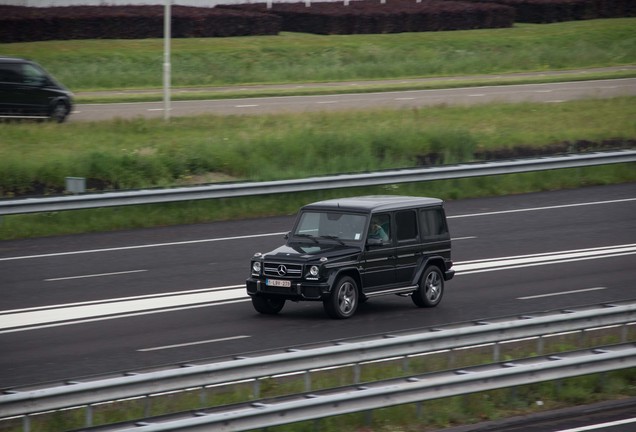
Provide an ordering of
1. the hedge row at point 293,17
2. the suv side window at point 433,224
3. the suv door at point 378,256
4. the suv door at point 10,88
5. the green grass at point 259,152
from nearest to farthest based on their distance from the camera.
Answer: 1. the suv door at point 378,256
2. the suv side window at point 433,224
3. the green grass at point 259,152
4. the suv door at point 10,88
5. the hedge row at point 293,17

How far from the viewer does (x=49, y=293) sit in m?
17.5

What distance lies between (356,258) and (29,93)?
18.3 meters

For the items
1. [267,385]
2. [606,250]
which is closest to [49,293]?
[267,385]

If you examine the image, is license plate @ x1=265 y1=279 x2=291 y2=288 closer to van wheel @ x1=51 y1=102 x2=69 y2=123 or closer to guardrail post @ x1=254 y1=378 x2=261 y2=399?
guardrail post @ x1=254 y1=378 x2=261 y2=399

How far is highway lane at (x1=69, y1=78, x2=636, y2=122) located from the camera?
35.1 metres

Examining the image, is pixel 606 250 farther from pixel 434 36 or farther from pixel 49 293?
pixel 434 36

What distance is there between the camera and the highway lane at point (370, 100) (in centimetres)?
3512

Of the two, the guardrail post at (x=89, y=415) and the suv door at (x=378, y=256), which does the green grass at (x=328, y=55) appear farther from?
the guardrail post at (x=89, y=415)

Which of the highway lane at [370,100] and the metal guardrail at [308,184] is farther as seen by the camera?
the highway lane at [370,100]

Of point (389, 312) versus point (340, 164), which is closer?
point (389, 312)

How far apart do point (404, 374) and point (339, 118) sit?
20.9 meters

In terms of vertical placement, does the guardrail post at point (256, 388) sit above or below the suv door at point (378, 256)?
below

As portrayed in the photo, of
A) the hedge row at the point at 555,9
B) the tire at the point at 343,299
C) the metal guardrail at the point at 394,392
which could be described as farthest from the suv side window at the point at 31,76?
the hedge row at the point at 555,9

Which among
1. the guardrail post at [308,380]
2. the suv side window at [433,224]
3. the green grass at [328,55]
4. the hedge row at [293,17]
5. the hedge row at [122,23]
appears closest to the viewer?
the guardrail post at [308,380]
